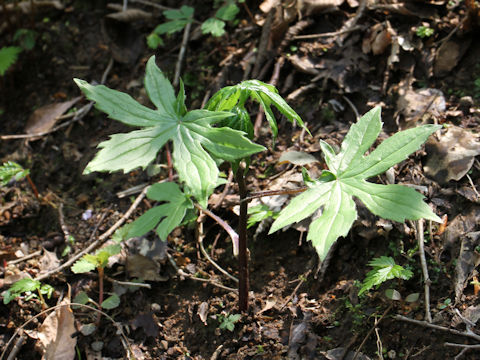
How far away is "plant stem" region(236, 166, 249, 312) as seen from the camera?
1.92 meters

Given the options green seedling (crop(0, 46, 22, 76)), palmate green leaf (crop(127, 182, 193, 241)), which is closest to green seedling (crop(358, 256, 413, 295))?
palmate green leaf (crop(127, 182, 193, 241))

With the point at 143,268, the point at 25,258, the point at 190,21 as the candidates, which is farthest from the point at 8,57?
the point at 143,268

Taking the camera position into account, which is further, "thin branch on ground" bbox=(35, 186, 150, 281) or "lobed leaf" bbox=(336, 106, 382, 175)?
"thin branch on ground" bbox=(35, 186, 150, 281)

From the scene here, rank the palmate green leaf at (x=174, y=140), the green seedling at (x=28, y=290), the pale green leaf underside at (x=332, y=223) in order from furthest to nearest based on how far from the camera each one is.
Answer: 1. the green seedling at (x=28, y=290)
2. the palmate green leaf at (x=174, y=140)
3. the pale green leaf underside at (x=332, y=223)

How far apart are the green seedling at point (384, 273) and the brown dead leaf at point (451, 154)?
0.68 m

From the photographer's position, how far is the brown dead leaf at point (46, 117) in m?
3.65

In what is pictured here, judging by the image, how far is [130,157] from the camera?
1766 millimetres

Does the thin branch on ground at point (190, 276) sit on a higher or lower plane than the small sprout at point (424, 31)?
lower

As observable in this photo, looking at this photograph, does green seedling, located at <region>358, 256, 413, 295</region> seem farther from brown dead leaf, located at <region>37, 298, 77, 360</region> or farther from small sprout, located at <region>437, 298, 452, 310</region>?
brown dead leaf, located at <region>37, 298, 77, 360</region>

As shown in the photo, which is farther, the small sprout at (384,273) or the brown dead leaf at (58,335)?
the brown dead leaf at (58,335)

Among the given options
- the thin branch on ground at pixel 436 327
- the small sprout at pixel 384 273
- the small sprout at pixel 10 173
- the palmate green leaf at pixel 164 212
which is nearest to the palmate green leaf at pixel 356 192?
the small sprout at pixel 384 273

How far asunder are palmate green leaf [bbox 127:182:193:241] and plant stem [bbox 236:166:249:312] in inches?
14.4

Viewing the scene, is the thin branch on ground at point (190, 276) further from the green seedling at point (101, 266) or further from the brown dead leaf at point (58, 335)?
the brown dead leaf at point (58, 335)

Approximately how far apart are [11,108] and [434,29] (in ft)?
11.4
